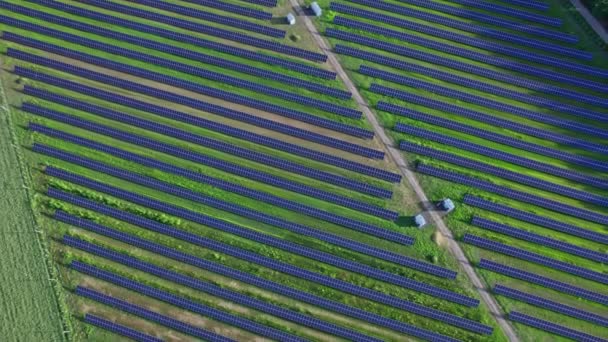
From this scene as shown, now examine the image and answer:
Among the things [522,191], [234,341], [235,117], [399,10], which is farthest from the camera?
[399,10]

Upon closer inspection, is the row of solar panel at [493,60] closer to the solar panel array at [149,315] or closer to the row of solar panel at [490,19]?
the row of solar panel at [490,19]

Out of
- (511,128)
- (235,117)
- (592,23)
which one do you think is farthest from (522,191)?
(235,117)

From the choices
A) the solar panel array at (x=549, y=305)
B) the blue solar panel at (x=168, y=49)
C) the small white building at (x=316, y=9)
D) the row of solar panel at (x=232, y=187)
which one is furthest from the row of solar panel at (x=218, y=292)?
the small white building at (x=316, y=9)

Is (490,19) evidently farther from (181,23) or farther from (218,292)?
(218,292)

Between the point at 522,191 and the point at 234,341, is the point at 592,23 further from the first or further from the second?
the point at 234,341

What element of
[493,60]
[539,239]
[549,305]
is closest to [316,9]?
[493,60]
